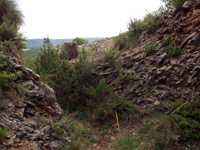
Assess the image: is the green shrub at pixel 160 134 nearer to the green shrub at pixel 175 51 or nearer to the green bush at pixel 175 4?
the green shrub at pixel 175 51

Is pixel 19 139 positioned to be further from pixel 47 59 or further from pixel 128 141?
pixel 47 59

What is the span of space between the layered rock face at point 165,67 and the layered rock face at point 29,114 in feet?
8.82

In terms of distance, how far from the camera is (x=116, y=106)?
4289 mm

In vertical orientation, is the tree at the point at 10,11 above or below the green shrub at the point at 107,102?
above

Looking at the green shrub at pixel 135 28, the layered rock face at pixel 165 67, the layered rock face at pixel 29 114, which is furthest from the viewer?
the green shrub at pixel 135 28

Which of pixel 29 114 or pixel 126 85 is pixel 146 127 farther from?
pixel 29 114

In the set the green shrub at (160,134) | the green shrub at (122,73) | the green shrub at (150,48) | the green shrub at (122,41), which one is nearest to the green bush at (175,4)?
the green shrub at (150,48)

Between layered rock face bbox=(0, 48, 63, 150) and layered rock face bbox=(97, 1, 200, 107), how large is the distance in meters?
2.69

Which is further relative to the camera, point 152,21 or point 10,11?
point 152,21

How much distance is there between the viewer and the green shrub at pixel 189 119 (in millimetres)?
3000

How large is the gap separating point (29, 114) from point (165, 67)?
14.0 ft

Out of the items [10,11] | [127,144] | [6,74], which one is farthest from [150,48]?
[10,11]

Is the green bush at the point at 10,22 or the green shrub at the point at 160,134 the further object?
the green bush at the point at 10,22

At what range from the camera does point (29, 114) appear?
8.86ft
